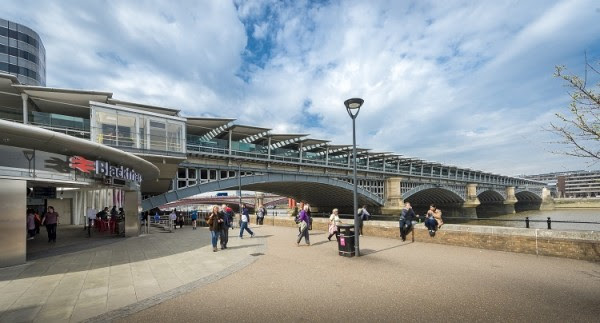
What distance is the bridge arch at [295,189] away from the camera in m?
24.8

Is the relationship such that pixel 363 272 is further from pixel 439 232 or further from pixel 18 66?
pixel 18 66

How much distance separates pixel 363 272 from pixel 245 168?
947 inches

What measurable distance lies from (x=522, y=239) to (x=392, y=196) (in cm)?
3659

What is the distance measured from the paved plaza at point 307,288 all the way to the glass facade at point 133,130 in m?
10.2

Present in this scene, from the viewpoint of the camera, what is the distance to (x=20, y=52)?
55.2 m

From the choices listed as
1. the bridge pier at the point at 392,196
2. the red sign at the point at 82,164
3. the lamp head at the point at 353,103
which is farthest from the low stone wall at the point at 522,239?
the bridge pier at the point at 392,196

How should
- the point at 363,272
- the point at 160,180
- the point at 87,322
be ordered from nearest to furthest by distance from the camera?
1. the point at 87,322
2. the point at 363,272
3. the point at 160,180

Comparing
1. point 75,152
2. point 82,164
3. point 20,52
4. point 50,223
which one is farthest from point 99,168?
point 20,52

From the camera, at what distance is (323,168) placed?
3709 cm

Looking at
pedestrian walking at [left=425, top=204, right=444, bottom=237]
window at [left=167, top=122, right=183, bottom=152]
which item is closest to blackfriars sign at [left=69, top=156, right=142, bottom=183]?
window at [left=167, top=122, right=183, bottom=152]

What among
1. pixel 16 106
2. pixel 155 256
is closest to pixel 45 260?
pixel 155 256

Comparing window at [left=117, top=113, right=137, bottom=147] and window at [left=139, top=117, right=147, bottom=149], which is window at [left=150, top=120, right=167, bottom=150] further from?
window at [left=117, top=113, right=137, bottom=147]

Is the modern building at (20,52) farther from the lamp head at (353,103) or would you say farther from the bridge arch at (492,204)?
the bridge arch at (492,204)

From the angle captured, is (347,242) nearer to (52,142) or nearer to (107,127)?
(52,142)
